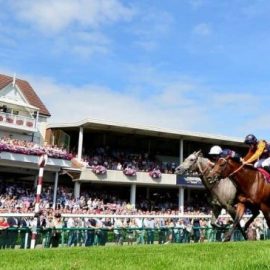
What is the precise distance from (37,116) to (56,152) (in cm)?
723

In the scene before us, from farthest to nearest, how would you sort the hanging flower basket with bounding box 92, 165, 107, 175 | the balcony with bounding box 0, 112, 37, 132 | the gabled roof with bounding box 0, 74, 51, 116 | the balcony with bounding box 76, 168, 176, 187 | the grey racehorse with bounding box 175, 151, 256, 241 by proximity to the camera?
1. the gabled roof with bounding box 0, 74, 51, 116
2. the balcony with bounding box 0, 112, 37, 132
3. the hanging flower basket with bounding box 92, 165, 107, 175
4. the balcony with bounding box 76, 168, 176, 187
5. the grey racehorse with bounding box 175, 151, 256, 241

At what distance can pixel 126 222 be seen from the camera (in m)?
20.8

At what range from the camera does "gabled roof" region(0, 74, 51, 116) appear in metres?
42.6

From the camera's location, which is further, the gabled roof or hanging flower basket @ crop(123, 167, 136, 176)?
the gabled roof

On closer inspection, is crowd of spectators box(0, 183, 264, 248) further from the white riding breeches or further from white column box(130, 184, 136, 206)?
white column box(130, 184, 136, 206)

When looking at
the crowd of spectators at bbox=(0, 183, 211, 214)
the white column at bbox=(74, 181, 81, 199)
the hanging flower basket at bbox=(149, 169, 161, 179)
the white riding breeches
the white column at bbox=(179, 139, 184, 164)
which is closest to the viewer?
the white riding breeches

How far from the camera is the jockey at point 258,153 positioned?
11.4 metres

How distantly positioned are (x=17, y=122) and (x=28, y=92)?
6329 mm

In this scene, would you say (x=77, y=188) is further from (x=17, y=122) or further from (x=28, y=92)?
(x=28, y=92)

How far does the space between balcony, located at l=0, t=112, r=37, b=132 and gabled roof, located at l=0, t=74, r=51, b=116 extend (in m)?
3.14

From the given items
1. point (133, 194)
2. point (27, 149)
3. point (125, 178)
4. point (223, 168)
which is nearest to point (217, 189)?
point (223, 168)

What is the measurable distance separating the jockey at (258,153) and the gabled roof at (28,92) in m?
33.0

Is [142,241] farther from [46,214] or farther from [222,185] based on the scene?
[222,185]

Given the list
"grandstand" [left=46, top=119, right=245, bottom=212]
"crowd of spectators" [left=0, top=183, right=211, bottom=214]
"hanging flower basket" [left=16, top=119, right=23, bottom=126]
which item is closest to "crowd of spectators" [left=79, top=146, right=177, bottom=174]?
"grandstand" [left=46, top=119, right=245, bottom=212]
